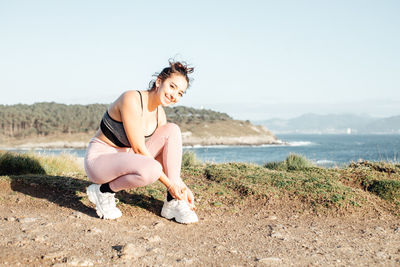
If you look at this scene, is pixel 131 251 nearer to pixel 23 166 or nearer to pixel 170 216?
pixel 170 216

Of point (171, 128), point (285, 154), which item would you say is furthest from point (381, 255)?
point (285, 154)

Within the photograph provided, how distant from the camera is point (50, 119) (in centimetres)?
8300

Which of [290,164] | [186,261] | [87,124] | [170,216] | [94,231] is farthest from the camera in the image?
[87,124]

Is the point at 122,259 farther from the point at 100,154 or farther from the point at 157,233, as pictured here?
the point at 100,154

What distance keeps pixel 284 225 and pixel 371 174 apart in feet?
10.9

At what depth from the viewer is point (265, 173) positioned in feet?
24.0

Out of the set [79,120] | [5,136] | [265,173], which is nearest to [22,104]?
[79,120]

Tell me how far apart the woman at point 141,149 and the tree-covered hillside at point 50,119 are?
7608cm

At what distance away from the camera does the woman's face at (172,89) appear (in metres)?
4.33

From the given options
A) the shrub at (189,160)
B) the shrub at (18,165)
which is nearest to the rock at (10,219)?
the shrub at (18,165)

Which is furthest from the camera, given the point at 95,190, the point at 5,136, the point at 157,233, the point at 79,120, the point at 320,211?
the point at 79,120

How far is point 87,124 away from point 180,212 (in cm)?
8460

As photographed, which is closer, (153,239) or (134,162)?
(153,239)

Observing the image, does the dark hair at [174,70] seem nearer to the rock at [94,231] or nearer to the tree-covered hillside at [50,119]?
the rock at [94,231]
